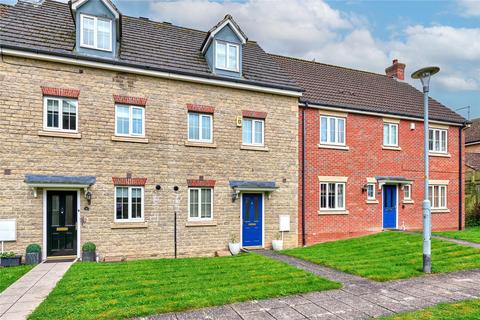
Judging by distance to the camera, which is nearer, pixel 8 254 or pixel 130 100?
→ pixel 8 254

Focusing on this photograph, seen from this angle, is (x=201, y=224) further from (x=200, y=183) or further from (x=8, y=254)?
(x=8, y=254)

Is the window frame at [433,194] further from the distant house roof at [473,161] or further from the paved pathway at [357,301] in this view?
the paved pathway at [357,301]

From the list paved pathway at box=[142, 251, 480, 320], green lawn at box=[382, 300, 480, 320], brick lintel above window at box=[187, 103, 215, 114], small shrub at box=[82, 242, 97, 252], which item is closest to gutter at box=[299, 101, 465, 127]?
brick lintel above window at box=[187, 103, 215, 114]

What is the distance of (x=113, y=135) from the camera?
12.2 m

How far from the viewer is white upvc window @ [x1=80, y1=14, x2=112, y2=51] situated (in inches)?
481

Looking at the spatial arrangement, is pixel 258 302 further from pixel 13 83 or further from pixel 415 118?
pixel 415 118

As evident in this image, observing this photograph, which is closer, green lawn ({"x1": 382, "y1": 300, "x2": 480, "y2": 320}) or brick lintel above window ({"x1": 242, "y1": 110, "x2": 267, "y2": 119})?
green lawn ({"x1": 382, "y1": 300, "x2": 480, "y2": 320})

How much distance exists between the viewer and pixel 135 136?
12.6 meters

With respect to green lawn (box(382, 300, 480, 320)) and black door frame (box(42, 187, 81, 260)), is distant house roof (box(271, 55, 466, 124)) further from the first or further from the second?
green lawn (box(382, 300, 480, 320))

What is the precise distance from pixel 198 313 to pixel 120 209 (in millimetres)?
6890

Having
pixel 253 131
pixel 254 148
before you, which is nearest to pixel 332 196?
pixel 254 148

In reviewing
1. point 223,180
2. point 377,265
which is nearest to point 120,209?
point 223,180

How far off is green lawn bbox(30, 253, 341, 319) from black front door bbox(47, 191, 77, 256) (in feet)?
5.23

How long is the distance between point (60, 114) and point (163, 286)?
7.28 m
